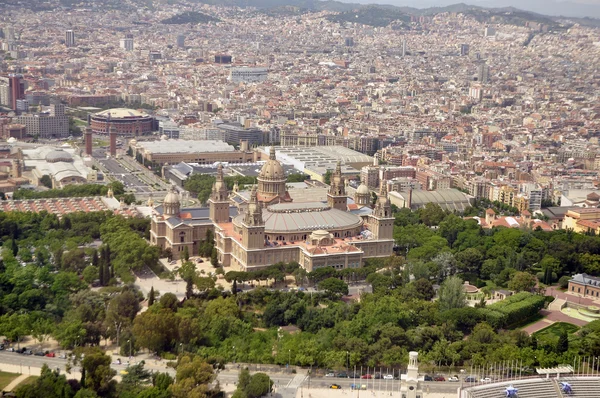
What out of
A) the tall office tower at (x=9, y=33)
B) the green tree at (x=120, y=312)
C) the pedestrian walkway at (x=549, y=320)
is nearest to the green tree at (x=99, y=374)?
the green tree at (x=120, y=312)

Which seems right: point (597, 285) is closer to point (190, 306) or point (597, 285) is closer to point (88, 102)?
point (190, 306)

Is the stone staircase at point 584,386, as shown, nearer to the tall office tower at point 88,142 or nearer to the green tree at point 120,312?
the green tree at point 120,312

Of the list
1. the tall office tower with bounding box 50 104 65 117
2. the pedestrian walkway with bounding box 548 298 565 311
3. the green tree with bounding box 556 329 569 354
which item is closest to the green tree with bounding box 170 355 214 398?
the green tree with bounding box 556 329 569 354

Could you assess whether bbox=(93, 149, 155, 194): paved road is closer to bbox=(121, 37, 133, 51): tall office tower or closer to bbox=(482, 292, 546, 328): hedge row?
bbox=(482, 292, 546, 328): hedge row

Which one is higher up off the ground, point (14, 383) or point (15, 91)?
point (15, 91)

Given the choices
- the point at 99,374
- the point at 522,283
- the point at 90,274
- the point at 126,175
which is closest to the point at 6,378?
the point at 99,374

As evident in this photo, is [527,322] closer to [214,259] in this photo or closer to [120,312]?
[214,259]
